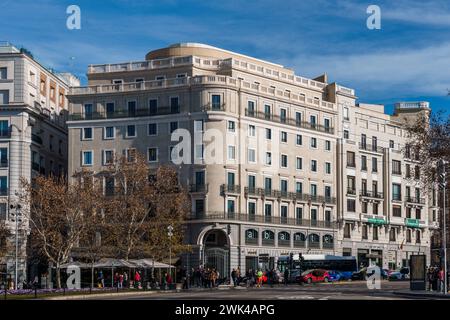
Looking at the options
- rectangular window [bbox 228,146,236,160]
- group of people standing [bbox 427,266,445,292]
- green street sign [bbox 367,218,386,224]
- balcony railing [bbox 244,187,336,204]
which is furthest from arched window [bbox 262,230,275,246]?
group of people standing [bbox 427,266,445,292]

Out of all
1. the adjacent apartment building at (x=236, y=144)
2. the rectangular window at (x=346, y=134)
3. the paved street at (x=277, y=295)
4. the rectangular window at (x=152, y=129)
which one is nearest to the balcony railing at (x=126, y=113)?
the adjacent apartment building at (x=236, y=144)

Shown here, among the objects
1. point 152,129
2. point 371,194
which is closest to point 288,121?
point 152,129

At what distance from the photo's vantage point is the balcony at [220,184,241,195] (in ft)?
294

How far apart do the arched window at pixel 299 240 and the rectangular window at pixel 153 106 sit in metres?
20.6

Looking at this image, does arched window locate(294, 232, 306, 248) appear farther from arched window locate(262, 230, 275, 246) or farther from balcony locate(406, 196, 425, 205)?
balcony locate(406, 196, 425, 205)

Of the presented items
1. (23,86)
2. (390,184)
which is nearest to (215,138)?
(23,86)

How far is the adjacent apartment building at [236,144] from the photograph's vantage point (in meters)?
89.8

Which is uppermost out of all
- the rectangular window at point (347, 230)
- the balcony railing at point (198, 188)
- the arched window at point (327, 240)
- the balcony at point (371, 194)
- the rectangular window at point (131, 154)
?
the rectangular window at point (131, 154)

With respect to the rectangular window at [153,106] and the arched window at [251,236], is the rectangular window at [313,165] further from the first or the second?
the rectangular window at [153,106]

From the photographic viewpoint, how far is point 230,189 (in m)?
90.0

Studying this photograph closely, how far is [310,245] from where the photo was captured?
9712 centimetres

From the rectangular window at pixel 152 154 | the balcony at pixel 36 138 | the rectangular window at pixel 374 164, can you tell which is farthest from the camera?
the rectangular window at pixel 374 164

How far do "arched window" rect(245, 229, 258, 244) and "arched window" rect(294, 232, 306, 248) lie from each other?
5.79 meters

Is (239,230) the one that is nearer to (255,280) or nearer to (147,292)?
(255,280)
